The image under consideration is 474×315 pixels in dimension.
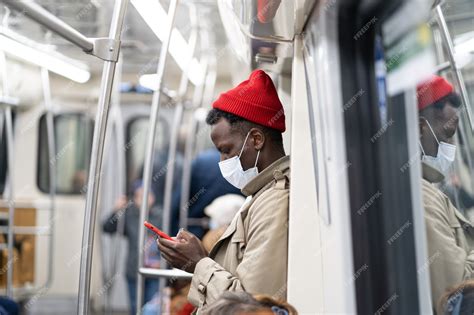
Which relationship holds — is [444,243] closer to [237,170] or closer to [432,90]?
[432,90]

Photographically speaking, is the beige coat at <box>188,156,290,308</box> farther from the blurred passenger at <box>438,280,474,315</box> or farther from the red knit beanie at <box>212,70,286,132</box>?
the blurred passenger at <box>438,280,474,315</box>

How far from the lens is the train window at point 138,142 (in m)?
7.76

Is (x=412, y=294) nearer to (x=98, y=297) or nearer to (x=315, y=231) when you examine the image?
(x=315, y=231)

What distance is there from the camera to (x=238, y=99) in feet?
6.82

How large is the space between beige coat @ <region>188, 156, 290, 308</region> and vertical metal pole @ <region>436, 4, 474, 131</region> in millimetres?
818

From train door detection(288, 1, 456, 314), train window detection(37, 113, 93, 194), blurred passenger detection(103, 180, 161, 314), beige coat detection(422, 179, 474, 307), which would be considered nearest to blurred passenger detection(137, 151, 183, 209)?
blurred passenger detection(103, 180, 161, 314)

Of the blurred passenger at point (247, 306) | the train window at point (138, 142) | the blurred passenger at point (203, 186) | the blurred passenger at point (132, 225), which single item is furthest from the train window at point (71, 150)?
the blurred passenger at point (247, 306)

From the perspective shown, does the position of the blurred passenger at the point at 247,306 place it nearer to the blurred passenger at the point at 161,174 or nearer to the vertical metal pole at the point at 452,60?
the vertical metal pole at the point at 452,60

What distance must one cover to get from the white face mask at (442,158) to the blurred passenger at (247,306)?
0.54m

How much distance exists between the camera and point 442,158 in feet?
3.84

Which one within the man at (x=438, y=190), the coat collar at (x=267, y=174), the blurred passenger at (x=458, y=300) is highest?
the coat collar at (x=267, y=174)

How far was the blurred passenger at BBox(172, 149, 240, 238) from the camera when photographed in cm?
514

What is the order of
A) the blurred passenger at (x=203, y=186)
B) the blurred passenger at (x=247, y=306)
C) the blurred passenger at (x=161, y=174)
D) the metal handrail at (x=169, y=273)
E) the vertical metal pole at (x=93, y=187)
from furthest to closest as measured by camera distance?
the blurred passenger at (x=161, y=174), the blurred passenger at (x=203, y=186), the metal handrail at (x=169, y=273), the vertical metal pole at (x=93, y=187), the blurred passenger at (x=247, y=306)

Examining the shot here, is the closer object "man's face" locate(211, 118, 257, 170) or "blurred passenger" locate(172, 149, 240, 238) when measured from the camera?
"man's face" locate(211, 118, 257, 170)
